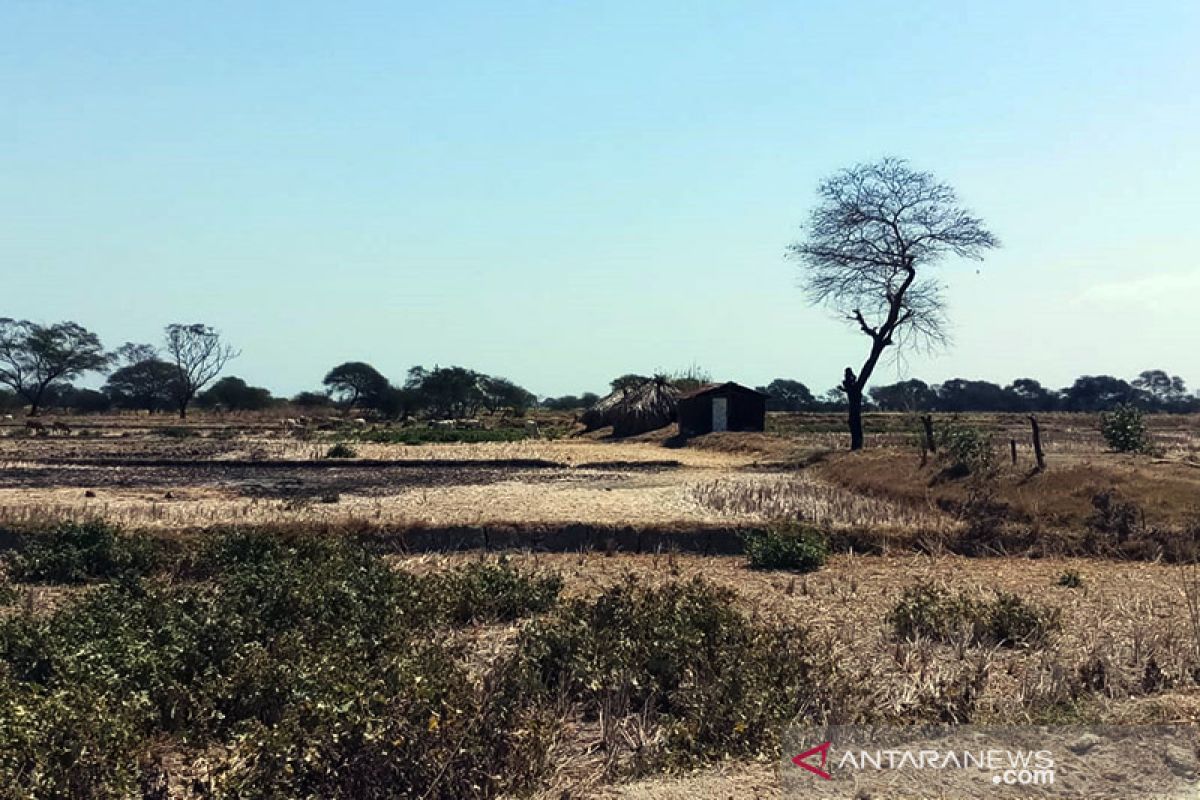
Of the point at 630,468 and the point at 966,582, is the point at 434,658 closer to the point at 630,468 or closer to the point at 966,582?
the point at 966,582

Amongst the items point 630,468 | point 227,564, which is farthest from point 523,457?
point 227,564

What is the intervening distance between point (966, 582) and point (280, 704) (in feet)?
25.4

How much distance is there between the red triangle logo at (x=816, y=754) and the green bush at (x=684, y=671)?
20cm

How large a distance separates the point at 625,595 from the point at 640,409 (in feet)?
124

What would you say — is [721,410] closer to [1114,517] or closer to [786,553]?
[1114,517]

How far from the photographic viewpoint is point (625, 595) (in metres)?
8.31

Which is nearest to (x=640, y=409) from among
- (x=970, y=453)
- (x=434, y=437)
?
(x=434, y=437)

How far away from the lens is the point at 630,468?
2669 centimetres

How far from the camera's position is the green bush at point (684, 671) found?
5.41 m

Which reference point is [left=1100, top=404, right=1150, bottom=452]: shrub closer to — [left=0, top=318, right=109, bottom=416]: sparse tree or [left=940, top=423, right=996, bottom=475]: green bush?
[left=940, top=423, right=996, bottom=475]: green bush

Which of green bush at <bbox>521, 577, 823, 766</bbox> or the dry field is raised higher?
green bush at <bbox>521, 577, 823, 766</bbox>

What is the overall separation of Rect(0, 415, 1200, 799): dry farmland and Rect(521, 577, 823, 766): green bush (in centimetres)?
4

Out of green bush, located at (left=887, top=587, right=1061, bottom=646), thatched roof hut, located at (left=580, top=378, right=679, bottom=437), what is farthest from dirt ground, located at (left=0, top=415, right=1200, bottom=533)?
thatched roof hut, located at (left=580, top=378, right=679, bottom=437)

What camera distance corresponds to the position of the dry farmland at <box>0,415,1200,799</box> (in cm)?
500
